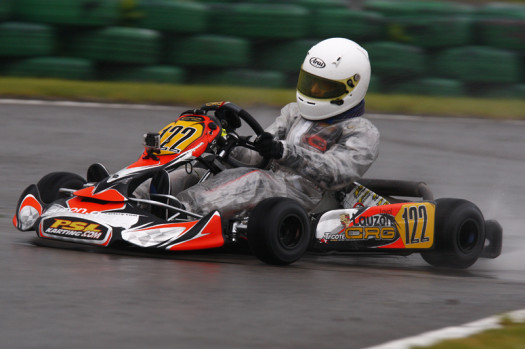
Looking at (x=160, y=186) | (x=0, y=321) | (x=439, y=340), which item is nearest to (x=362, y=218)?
(x=160, y=186)

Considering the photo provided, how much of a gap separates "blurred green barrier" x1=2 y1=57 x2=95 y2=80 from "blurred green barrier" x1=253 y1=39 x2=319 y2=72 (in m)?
1.92

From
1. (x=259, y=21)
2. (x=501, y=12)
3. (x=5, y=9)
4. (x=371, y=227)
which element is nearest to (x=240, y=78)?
(x=259, y=21)

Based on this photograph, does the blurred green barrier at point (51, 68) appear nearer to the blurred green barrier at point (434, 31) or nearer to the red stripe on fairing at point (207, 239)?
the blurred green barrier at point (434, 31)

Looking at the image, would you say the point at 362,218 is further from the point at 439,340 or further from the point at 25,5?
the point at 25,5

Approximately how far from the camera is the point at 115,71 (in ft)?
37.0

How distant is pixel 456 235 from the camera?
5.22 m

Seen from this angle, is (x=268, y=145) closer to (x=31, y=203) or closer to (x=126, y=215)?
(x=126, y=215)

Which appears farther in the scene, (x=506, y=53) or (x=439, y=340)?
(x=506, y=53)

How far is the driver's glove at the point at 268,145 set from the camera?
5.03 metres

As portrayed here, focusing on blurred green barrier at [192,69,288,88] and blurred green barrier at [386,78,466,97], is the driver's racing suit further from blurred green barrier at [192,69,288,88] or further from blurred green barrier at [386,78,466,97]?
blurred green barrier at [386,78,466,97]

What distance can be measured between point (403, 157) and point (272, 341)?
225 inches

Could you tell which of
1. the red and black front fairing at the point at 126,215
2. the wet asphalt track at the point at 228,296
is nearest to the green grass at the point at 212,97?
the wet asphalt track at the point at 228,296

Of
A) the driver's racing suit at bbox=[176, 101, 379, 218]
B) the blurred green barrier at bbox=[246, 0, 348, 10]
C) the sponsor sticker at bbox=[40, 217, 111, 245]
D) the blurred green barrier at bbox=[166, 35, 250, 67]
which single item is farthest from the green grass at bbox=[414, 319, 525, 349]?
the blurred green barrier at bbox=[246, 0, 348, 10]

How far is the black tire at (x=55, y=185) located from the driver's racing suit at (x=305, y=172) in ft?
2.17
